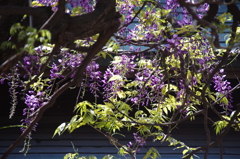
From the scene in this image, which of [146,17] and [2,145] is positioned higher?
[146,17]

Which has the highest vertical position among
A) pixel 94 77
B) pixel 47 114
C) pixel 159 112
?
pixel 94 77

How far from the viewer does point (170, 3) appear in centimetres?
229

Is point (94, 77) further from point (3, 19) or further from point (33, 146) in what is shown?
point (33, 146)

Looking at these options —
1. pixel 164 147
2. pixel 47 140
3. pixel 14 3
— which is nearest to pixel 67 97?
pixel 47 140

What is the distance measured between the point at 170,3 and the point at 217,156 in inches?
110

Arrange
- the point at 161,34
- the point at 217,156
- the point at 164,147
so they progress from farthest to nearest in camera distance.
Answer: the point at 164,147 → the point at 217,156 → the point at 161,34

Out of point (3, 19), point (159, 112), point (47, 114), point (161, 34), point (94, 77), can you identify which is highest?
point (3, 19)

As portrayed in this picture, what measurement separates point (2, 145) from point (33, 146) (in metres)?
0.44

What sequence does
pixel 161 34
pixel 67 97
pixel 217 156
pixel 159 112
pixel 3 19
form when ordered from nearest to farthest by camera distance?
pixel 3 19 < pixel 161 34 < pixel 159 112 < pixel 217 156 < pixel 67 97

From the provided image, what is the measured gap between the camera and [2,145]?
4.73 m

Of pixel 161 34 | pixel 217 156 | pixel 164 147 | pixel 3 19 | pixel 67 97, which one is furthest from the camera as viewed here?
pixel 67 97

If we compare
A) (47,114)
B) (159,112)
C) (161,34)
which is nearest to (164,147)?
(47,114)

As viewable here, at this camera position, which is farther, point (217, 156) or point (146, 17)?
point (217, 156)

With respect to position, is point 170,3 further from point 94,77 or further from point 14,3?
point 14,3
